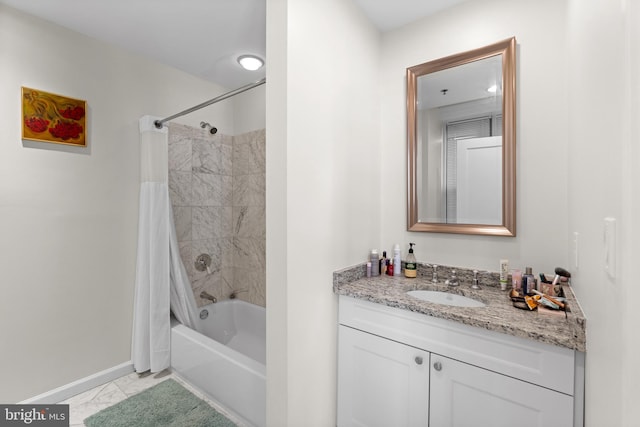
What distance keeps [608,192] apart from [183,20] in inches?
90.1

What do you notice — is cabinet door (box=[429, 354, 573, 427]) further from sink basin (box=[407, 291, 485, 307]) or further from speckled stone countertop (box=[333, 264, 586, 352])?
sink basin (box=[407, 291, 485, 307])

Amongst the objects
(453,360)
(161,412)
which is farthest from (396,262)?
(161,412)

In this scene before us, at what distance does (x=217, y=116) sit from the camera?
282 centimetres

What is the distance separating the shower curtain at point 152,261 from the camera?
6.81 ft

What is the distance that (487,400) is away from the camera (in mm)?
1092

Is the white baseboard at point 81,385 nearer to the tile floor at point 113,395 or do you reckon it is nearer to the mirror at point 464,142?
the tile floor at point 113,395

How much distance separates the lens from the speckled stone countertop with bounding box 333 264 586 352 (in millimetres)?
971

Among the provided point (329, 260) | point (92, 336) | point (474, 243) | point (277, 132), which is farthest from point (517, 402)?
point (92, 336)

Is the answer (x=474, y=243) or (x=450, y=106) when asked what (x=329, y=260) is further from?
(x=450, y=106)

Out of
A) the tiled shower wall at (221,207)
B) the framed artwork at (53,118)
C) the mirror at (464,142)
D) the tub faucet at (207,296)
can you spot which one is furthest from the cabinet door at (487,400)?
the framed artwork at (53,118)

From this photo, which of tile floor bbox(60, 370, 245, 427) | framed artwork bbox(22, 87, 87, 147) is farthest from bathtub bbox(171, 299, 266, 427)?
framed artwork bbox(22, 87, 87, 147)

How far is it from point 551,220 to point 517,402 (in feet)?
2.94

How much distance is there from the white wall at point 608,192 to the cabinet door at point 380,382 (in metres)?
0.58

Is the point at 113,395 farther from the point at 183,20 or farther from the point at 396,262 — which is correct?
the point at 183,20
